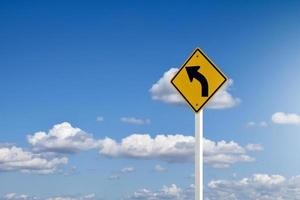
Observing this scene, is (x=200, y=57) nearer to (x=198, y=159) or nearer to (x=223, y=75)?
(x=223, y=75)

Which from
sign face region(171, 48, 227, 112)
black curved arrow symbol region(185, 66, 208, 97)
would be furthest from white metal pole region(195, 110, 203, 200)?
black curved arrow symbol region(185, 66, 208, 97)

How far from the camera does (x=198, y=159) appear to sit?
29.4 feet

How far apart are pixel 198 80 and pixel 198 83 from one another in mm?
62

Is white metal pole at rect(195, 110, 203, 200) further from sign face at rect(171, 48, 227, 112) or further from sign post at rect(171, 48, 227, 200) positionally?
sign face at rect(171, 48, 227, 112)

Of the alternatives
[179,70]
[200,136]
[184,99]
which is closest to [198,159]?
[200,136]

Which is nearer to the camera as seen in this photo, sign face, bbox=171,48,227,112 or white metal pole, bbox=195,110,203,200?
white metal pole, bbox=195,110,203,200

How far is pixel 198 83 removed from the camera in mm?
9320

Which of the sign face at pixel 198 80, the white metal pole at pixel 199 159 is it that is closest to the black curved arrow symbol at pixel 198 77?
the sign face at pixel 198 80

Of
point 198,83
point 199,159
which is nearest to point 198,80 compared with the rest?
point 198,83

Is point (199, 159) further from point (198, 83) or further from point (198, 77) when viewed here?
point (198, 77)

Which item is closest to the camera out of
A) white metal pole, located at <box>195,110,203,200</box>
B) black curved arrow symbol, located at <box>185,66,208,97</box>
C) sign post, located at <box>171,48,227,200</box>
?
white metal pole, located at <box>195,110,203,200</box>

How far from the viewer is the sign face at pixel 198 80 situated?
923 cm

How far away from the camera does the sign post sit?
30.0ft

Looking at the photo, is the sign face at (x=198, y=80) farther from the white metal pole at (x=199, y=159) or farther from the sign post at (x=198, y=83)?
the white metal pole at (x=199, y=159)
